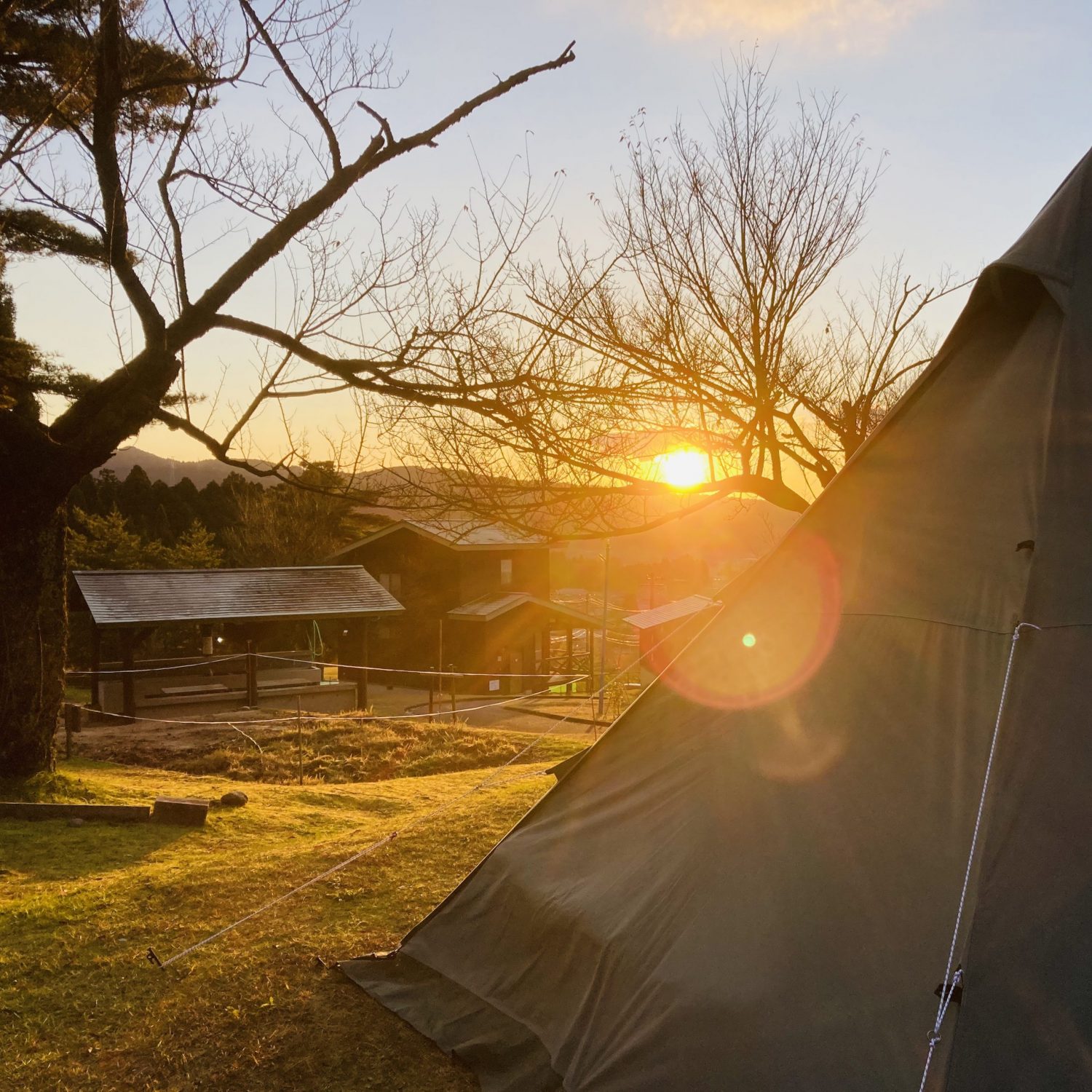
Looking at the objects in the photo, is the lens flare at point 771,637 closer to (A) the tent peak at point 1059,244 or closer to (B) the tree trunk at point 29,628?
(A) the tent peak at point 1059,244

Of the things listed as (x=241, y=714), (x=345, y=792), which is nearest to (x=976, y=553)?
(x=345, y=792)

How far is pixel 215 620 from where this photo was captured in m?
21.6

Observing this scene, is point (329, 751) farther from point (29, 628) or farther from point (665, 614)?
point (665, 614)

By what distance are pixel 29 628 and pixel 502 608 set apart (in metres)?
23.5

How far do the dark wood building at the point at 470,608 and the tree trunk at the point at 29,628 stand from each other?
72.0ft

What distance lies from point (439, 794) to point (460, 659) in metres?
22.1

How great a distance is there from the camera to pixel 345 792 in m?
11.1

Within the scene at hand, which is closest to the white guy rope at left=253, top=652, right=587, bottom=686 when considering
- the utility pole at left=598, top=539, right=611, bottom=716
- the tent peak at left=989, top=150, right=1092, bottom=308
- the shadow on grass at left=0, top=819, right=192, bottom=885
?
the utility pole at left=598, top=539, right=611, bottom=716

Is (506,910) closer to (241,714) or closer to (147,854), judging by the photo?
(147,854)

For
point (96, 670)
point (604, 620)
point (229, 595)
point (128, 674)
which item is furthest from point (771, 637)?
point (229, 595)

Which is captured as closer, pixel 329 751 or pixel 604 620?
pixel 329 751

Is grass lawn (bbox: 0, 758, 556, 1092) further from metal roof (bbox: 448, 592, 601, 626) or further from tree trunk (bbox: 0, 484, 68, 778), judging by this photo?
metal roof (bbox: 448, 592, 601, 626)

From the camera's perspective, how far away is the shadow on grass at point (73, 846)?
7082 millimetres

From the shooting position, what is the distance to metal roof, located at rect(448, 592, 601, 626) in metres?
31.8
